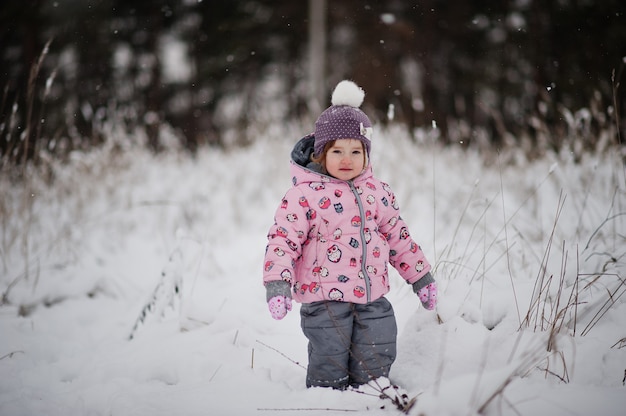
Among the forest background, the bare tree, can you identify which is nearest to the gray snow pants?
the forest background

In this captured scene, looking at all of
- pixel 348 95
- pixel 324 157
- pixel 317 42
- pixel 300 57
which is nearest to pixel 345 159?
pixel 324 157

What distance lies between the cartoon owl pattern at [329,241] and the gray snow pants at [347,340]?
60 mm

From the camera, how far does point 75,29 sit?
9.98m

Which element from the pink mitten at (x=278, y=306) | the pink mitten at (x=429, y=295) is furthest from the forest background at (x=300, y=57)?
the pink mitten at (x=278, y=306)

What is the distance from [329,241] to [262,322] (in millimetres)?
933

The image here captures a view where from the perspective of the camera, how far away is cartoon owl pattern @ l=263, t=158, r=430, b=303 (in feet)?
4.95

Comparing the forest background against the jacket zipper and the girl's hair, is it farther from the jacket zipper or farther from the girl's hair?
the jacket zipper

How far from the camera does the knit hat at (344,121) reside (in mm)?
1569

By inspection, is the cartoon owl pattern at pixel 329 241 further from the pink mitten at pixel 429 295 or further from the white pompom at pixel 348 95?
the white pompom at pixel 348 95

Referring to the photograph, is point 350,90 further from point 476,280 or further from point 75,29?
point 75,29

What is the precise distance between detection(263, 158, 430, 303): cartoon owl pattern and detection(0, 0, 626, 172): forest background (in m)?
5.98

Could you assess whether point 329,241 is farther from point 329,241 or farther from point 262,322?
point 262,322

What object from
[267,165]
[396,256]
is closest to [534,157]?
[267,165]

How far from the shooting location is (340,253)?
1529 mm
